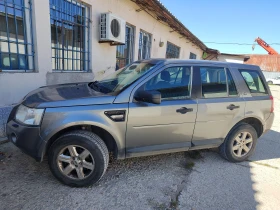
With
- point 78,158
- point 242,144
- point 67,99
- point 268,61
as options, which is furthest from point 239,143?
point 268,61

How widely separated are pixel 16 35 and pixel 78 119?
114 inches

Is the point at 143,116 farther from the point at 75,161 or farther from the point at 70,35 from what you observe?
the point at 70,35

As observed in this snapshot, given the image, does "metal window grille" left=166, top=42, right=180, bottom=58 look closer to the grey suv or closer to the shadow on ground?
the grey suv

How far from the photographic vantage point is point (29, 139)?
2.29 meters

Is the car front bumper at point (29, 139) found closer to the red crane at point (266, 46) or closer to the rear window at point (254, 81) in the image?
the rear window at point (254, 81)

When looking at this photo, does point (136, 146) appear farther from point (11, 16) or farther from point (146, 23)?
point (146, 23)

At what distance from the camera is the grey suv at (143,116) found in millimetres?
2336

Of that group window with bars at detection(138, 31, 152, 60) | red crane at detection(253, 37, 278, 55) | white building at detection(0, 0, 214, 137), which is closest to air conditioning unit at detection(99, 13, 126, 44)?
white building at detection(0, 0, 214, 137)

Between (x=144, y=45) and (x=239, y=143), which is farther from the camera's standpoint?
(x=144, y=45)

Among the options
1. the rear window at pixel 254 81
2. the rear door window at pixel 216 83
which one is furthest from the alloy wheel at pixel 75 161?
the rear window at pixel 254 81

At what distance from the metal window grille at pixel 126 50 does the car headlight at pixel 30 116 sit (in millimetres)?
5077

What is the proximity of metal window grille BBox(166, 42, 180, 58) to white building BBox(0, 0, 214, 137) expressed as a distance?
3177 millimetres

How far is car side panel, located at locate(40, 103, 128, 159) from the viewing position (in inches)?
89.1

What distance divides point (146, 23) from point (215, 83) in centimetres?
606
